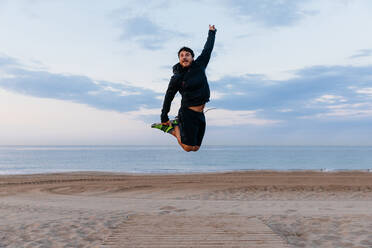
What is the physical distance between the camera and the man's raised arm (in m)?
4.80

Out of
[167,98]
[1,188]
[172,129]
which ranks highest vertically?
[167,98]

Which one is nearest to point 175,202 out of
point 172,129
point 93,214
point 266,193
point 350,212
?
point 93,214

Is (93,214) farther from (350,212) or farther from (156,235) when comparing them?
(350,212)

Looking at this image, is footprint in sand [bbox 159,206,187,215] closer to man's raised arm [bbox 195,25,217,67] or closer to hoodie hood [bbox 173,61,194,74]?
man's raised arm [bbox 195,25,217,67]

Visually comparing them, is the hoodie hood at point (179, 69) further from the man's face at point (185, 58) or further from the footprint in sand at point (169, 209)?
the footprint in sand at point (169, 209)

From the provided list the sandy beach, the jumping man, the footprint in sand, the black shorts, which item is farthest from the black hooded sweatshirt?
the footprint in sand

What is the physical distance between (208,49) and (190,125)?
1.17m

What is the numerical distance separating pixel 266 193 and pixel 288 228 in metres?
8.78

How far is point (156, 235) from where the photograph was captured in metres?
8.71

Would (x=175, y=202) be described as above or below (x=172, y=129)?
below

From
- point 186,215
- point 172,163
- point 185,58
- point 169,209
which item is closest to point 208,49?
point 185,58

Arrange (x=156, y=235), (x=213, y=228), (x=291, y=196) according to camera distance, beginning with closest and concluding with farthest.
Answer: (x=156, y=235), (x=213, y=228), (x=291, y=196)

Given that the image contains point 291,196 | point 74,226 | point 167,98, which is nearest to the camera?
point 167,98

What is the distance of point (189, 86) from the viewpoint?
4.52 metres
